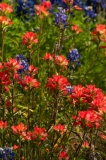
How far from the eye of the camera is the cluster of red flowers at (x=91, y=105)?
7.98 ft

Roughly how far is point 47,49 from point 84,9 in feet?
7.69

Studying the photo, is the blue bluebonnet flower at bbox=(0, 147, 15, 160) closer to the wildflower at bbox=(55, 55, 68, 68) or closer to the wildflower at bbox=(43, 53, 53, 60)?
the wildflower at bbox=(55, 55, 68, 68)

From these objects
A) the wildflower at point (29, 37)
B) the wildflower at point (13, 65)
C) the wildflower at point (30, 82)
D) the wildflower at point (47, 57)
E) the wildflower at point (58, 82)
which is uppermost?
the wildflower at point (29, 37)

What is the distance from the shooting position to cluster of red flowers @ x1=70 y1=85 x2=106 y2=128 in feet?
7.98

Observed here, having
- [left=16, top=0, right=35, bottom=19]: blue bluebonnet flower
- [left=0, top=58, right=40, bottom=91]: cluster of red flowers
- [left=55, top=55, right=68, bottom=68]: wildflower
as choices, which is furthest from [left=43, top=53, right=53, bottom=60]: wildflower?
[left=16, top=0, right=35, bottom=19]: blue bluebonnet flower

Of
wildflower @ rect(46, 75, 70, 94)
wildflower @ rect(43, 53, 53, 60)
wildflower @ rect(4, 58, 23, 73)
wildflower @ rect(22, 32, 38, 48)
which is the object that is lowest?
wildflower @ rect(43, 53, 53, 60)

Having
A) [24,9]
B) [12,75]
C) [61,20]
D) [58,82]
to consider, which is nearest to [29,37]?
[12,75]

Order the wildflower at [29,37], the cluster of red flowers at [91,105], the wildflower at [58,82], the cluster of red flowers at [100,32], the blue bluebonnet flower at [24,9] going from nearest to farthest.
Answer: the cluster of red flowers at [91,105] < the wildflower at [58,82] < the wildflower at [29,37] < the cluster of red flowers at [100,32] < the blue bluebonnet flower at [24,9]

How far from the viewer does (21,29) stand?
543 cm

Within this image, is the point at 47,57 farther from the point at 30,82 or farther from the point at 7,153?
the point at 7,153

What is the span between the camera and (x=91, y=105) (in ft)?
8.13

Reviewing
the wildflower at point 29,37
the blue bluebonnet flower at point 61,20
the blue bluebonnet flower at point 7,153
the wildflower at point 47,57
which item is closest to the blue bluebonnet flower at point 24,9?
the blue bluebonnet flower at point 61,20

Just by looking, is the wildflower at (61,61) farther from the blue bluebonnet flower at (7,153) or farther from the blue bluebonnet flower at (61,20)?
the blue bluebonnet flower at (61,20)

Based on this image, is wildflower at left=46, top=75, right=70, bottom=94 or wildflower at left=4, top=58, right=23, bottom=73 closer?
wildflower at left=46, top=75, right=70, bottom=94
